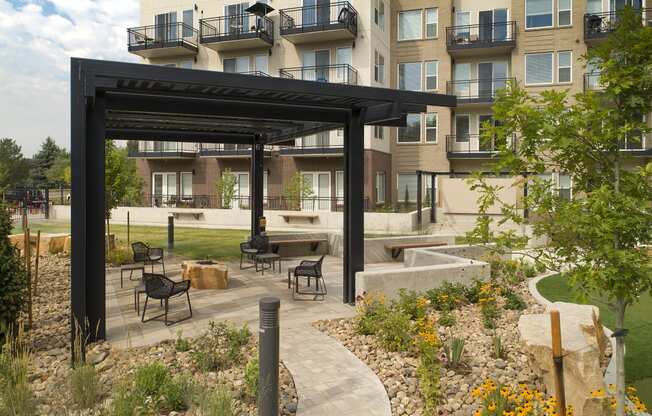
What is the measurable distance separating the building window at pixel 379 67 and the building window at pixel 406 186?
19.9 feet

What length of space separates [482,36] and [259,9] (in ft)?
44.7

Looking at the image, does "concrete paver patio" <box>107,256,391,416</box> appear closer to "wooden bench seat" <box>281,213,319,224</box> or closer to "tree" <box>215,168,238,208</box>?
"wooden bench seat" <box>281,213,319,224</box>

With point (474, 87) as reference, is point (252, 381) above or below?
below

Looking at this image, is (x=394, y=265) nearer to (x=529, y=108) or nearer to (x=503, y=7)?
(x=529, y=108)

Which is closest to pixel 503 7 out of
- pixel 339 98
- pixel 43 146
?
pixel 339 98

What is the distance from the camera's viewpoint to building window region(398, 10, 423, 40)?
31.2 m

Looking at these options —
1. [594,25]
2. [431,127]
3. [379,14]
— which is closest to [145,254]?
[431,127]

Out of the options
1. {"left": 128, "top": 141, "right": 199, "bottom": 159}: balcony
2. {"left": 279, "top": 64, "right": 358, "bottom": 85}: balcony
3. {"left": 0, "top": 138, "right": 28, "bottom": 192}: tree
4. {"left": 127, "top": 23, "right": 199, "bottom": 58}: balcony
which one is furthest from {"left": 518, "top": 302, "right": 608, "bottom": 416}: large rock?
{"left": 0, "top": 138, "right": 28, "bottom": 192}: tree

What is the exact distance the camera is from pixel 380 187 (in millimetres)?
30359

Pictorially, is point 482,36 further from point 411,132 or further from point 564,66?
point 411,132

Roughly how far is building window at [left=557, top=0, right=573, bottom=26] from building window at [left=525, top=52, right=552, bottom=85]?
6.29ft

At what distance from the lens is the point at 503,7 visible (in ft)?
101

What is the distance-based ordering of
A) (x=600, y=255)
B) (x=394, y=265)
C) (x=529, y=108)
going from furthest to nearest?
(x=394, y=265)
(x=529, y=108)
(x=600, y=255)

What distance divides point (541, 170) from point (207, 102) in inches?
233
